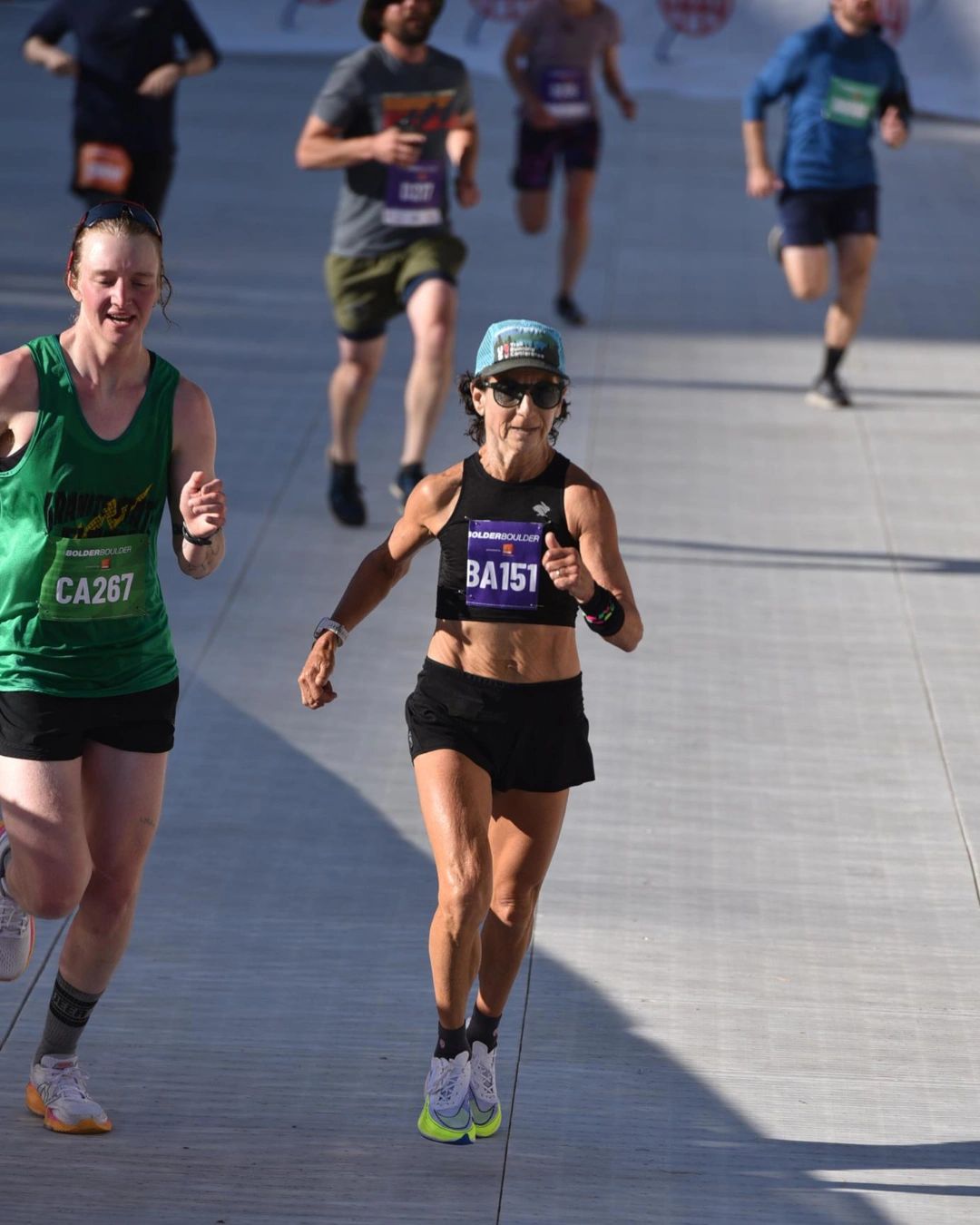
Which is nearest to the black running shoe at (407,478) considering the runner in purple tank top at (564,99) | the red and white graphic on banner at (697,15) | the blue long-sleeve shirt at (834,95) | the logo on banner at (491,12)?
the blue long-sleeve shirt at (834,95)

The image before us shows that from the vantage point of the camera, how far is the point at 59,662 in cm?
389

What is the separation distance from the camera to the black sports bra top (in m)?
4.08

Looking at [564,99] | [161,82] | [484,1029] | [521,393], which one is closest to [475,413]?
[521,393]

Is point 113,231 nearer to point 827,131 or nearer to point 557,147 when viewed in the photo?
point 827,131

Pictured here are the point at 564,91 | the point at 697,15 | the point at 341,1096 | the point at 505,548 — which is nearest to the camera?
the point at 505,548

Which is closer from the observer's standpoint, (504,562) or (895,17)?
(504,562)

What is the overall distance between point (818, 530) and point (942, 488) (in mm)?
970

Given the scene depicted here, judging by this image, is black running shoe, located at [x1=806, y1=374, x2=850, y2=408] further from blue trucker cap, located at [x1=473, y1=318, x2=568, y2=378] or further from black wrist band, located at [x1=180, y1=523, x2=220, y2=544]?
black wrist band, located at [x1=180, y1=523, x2=220, y2=544]

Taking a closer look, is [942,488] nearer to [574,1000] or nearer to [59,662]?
[574,1000]

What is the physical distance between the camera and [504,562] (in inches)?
161

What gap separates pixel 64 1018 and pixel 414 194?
14.7 feet

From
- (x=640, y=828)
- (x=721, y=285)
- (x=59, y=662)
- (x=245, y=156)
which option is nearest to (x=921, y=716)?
(x=640, y=828)

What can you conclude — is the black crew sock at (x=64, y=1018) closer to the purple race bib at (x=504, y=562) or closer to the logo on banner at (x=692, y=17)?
the purple race bib at (x=504, y=562)

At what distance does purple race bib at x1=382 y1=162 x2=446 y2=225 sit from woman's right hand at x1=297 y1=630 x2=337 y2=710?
4050mm
